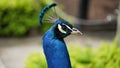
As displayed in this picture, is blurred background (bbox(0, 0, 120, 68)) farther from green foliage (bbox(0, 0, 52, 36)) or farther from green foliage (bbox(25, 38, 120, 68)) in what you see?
green foliage (bbox(25, 38, 120, 68))

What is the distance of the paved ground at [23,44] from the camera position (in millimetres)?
5246

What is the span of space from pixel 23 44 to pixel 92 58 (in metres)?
1.69

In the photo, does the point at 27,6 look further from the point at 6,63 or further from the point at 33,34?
the point at 6,63

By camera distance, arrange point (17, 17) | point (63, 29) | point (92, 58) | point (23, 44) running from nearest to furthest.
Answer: point (63, 29) → point (92, 58) → point (23, 44) → point (17, 17)

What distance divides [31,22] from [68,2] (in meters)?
1.12

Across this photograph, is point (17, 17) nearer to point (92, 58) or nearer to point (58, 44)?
point (92, 58)

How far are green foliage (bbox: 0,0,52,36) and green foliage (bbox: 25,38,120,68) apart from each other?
5.39 ft

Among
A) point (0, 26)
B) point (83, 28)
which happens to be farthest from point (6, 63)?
point (83, 28)

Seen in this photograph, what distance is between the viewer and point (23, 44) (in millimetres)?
5816

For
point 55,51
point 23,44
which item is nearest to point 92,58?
point 55,51

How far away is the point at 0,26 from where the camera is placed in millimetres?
6000

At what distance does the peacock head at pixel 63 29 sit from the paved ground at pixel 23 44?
2.24 meters

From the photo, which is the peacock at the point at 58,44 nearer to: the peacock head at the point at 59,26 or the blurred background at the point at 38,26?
the peacock head at the point at 59,26

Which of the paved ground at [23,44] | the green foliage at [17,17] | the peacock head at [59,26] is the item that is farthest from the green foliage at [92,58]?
the green foliage at [17,17]
